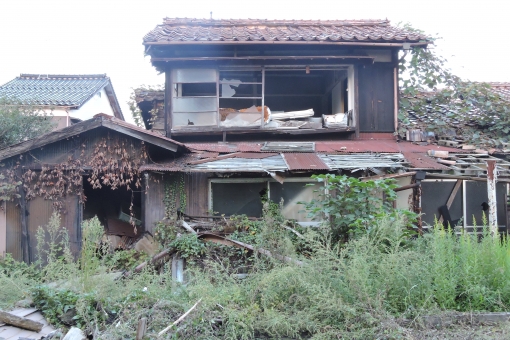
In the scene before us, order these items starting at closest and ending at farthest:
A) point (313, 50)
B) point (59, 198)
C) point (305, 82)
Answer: point (59, 198) < point (313, 50) < point (305, 82)

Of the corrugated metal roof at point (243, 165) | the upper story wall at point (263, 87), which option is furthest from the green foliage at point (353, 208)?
the upper story wall at point (263, 87)

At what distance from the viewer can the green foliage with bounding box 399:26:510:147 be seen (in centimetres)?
1022

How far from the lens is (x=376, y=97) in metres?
10.2

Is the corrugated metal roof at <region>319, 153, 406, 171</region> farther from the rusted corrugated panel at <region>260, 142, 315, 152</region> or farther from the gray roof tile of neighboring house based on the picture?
the gray roof tile of neighboring house

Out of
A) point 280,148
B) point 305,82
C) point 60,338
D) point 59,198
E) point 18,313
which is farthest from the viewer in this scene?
point 305,82

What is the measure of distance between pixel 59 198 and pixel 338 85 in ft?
25.0

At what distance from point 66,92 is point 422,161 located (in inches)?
625

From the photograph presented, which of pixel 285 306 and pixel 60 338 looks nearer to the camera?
pixel 60 338

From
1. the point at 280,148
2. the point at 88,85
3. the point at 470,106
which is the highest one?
the point at 88,85

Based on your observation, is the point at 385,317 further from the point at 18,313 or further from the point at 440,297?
the point at 18,313

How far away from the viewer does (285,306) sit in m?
4.80

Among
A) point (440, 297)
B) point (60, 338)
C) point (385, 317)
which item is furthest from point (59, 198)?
point (440, 297)

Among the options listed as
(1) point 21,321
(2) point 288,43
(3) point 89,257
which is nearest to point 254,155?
(2) point 288,43

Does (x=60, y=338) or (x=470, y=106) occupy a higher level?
(x=470, y=106)
